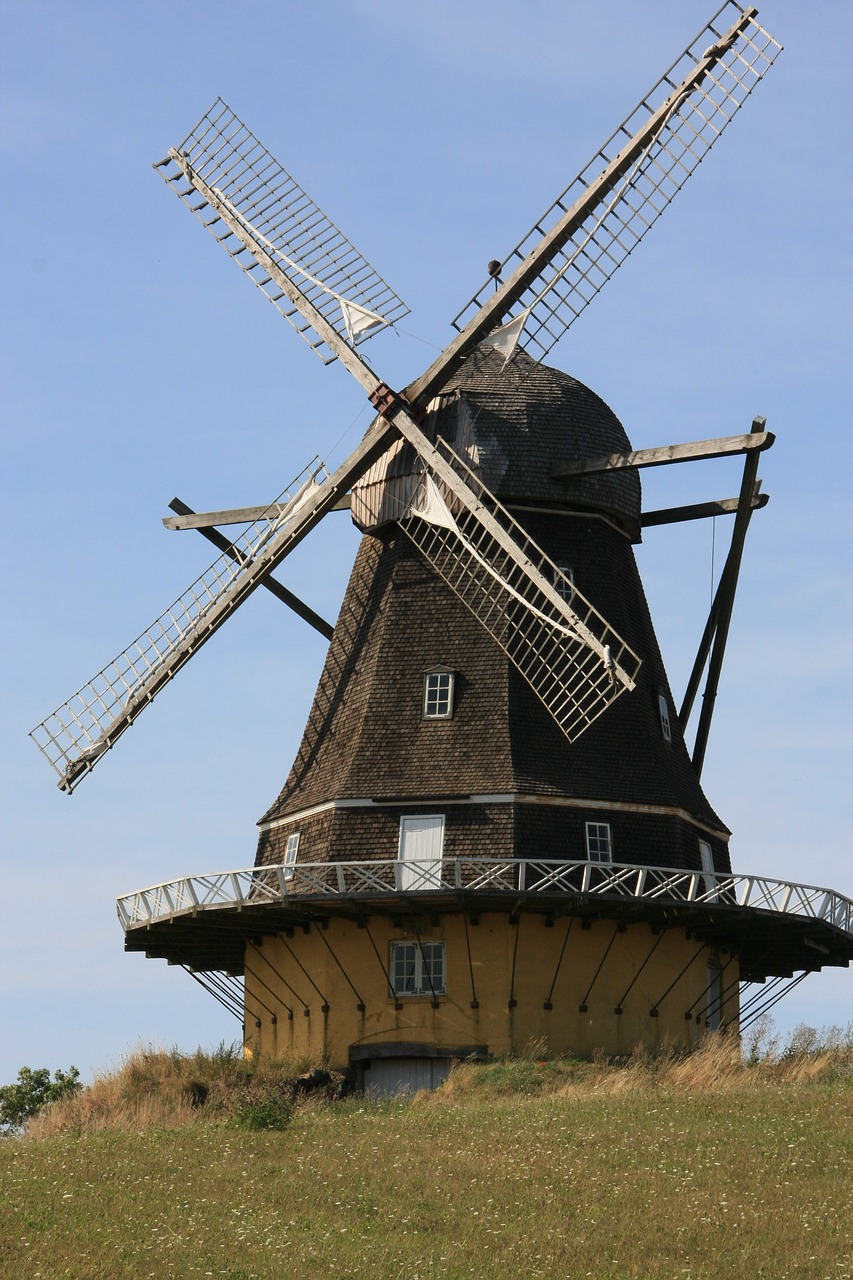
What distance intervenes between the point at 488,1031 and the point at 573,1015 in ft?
4.21

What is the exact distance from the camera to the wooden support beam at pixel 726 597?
2866 centimetres

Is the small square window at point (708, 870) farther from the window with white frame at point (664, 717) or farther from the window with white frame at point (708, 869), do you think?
the window with white frame at point (664, 717)

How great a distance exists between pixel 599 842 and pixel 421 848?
2661 mm

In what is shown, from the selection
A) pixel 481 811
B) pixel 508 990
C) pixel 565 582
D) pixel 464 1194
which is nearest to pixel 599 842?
pixel 481 811

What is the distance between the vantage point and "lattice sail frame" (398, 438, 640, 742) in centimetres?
2755

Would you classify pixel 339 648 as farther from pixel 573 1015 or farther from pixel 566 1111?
pixel 566 1111

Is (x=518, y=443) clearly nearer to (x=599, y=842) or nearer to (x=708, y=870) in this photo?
(x=599, y=842)

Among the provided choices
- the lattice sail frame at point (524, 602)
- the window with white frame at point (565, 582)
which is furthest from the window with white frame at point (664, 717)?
the window with white frame at point (565, 582)

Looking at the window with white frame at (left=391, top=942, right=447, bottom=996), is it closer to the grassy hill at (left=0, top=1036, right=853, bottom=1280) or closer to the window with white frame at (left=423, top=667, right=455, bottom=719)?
the grassy hill at (left=0, top=1036, right=853, bottom=1280)

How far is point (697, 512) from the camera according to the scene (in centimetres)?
3086

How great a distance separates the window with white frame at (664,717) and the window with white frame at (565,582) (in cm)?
235

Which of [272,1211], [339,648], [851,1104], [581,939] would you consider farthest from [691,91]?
[272,1211]

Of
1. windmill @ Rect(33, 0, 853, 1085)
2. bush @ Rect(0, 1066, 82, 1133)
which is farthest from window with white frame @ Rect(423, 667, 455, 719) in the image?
bush @ Rect(0, 1066, 82, 1133)

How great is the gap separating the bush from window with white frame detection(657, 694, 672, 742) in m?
14.0
